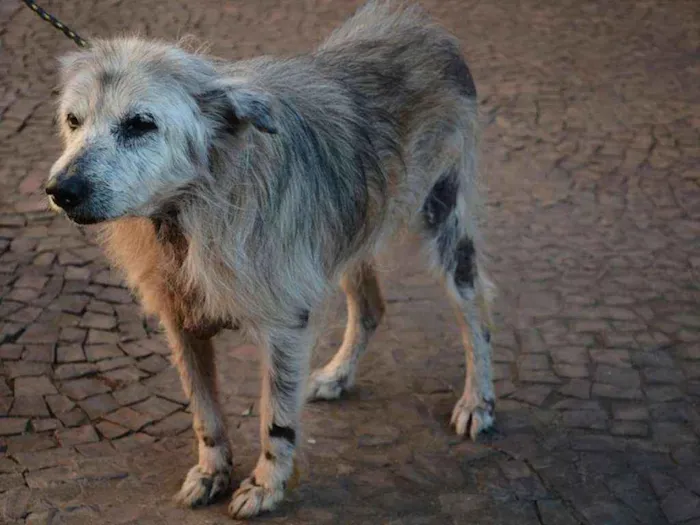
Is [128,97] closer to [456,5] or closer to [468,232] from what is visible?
[468,232]

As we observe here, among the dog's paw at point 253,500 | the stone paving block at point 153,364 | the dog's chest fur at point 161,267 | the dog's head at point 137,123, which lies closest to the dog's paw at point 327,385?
the stone paving block at point 153,364

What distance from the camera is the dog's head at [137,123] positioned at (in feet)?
12.1

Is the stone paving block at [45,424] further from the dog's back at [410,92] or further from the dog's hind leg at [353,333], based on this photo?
the dog's back at [410,92]

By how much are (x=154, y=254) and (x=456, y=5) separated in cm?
852

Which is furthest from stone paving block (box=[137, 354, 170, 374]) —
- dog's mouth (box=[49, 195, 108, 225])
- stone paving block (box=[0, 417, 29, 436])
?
dog's mouth (box=[49, 195, 108, 225])

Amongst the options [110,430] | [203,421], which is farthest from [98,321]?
[203,421]

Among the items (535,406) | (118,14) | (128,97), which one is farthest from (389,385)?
(118,14)

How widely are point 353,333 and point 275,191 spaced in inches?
70.0

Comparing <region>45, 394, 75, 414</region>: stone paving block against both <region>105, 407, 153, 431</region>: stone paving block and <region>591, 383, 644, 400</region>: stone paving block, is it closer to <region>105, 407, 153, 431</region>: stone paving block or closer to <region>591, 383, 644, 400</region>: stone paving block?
<region>105, 407, 153, 431</region>: stone paving block

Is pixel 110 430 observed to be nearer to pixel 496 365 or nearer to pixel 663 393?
pixel 496 365

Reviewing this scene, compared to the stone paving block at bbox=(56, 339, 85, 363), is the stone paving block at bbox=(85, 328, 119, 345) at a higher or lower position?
lower

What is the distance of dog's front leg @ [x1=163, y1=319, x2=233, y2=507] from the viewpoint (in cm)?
472

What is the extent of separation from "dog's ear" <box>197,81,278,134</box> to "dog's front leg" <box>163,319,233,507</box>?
46.4 inches

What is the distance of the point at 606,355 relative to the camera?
6051 millimetres
